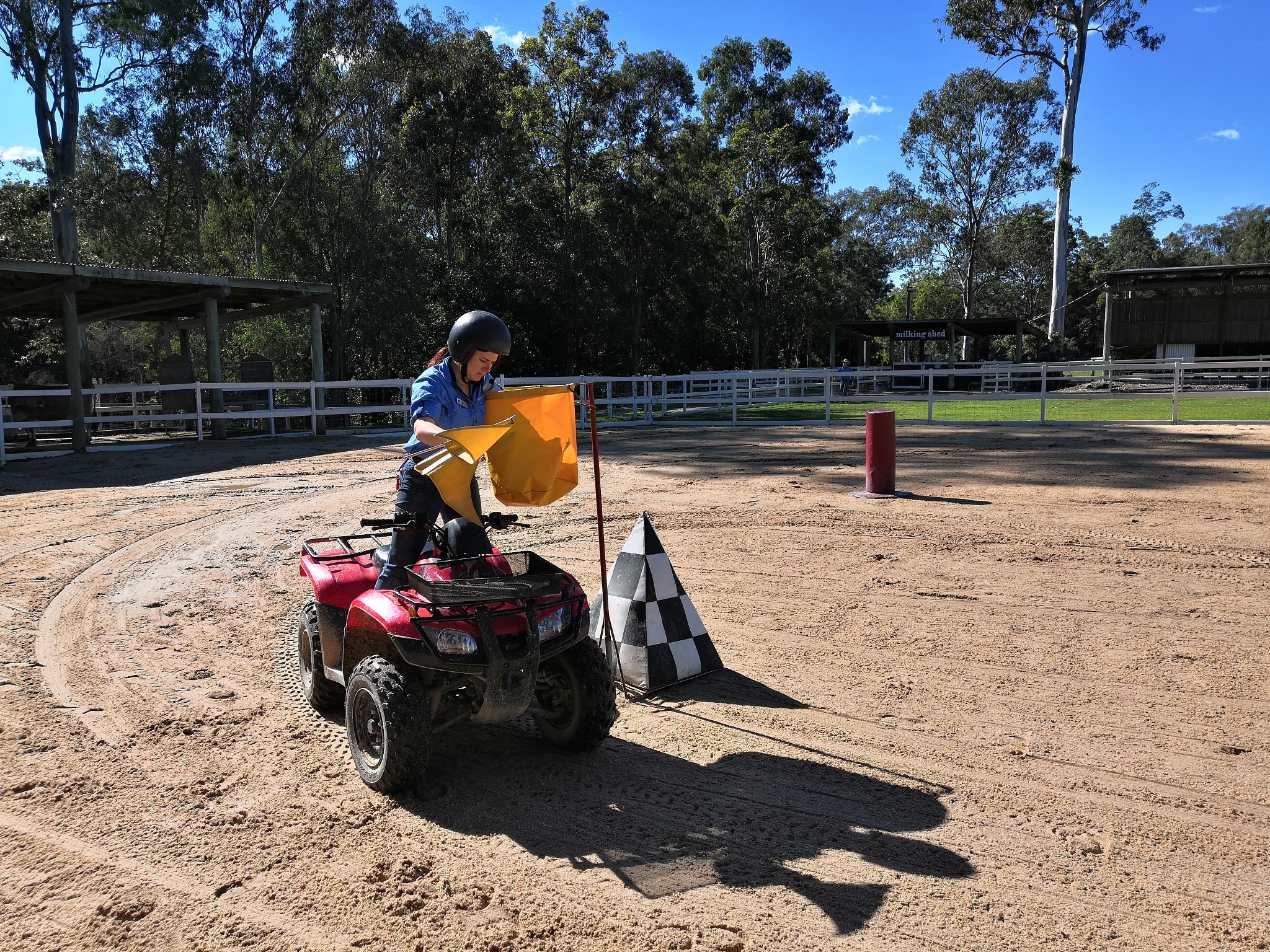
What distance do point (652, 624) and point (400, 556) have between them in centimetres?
166

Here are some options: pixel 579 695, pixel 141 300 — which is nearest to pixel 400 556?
pixel 579 695

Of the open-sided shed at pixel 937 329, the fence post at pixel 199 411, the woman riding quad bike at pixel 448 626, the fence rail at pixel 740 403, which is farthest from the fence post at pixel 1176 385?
the open-sided shed at pixel 937 329

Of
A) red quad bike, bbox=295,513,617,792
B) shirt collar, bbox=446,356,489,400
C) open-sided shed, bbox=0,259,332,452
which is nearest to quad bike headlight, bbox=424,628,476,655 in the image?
red quad bike, bbox=295,513,617,792

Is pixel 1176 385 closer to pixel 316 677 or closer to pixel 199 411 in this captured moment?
pixel 316 677

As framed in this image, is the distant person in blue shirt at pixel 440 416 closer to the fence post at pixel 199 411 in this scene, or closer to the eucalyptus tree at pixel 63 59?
the fence post at pixel 199 411

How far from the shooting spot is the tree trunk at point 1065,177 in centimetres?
4522

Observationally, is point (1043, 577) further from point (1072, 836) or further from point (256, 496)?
point (256, 496)

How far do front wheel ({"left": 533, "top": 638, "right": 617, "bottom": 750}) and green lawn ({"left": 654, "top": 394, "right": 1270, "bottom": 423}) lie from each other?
17226 mm

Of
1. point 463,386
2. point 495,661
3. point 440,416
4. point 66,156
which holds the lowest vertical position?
point 495,661

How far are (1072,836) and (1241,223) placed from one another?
105853 millimetres

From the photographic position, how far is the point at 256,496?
11.6m

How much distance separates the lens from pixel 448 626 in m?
3.36

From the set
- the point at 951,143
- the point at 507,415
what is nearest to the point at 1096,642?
the point at 507,415

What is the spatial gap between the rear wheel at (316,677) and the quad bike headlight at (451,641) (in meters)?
1.18
